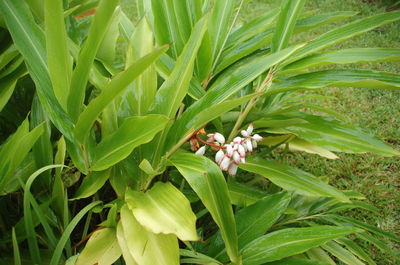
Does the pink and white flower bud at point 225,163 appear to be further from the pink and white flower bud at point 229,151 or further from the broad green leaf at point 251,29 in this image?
the broad green leaf at point 251,29

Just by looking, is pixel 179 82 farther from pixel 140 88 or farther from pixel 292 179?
pixel 292 179

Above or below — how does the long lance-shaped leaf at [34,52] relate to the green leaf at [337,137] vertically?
above

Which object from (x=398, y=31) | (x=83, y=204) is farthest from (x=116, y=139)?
(x=398, y=31)

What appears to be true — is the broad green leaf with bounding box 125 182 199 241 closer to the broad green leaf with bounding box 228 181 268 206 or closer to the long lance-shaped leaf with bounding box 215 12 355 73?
the broad green leaf with bounding box 228 181 268 206

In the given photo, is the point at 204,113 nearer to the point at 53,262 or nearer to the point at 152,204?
the point at 152,204

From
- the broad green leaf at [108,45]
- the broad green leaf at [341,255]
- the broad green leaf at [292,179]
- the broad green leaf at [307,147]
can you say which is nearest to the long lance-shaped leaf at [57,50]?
the broad green leaf at [108,45]

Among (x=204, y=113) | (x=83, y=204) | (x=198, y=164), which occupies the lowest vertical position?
(x=83, y=204)

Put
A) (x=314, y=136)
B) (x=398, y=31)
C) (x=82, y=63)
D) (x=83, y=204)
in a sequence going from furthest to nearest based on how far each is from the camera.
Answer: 1. (x=398, y=31)
2. (x=83, y=204)
3. (x=314, y=136)
4. (x=82, y=63)
